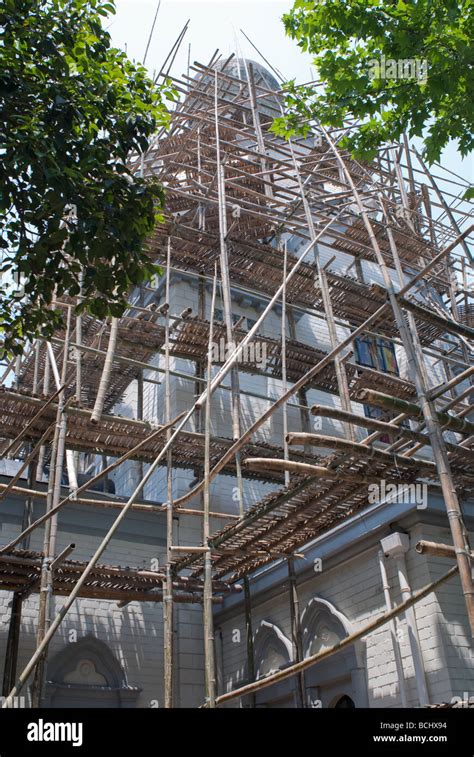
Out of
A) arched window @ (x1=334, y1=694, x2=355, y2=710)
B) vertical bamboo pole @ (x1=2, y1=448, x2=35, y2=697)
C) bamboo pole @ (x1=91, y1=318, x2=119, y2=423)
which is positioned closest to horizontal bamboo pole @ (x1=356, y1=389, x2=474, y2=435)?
bamboo pole @ (x1=91, y1=318, x2=119, y2=423)

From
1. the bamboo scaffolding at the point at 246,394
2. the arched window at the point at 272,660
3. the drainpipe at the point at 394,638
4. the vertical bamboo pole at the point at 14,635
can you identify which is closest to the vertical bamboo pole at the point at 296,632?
the bamboo scaffolding at the point at 246,394

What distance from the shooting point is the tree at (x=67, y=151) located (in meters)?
7.25

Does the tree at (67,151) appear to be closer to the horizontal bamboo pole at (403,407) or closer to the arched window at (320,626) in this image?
the horizontal bamboo pole at (403,407)

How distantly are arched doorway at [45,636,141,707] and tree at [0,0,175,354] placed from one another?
25.6 ft

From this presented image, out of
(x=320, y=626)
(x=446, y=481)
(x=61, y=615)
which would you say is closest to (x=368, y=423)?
(x=446, y=481)

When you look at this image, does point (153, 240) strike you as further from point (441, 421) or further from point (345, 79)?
point (441, 421)

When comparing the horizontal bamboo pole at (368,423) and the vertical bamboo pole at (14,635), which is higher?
the horizontal bamboo pole at (368,423)

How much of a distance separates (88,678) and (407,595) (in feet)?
21.9

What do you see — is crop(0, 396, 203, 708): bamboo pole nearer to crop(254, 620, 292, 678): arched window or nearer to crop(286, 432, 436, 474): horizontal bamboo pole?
crop(286, 432, 436, 474): horizontal bamboo pole

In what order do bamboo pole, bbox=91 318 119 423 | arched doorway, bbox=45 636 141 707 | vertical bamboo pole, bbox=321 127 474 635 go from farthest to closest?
1. arched doorway, bbox=45 636 141 707
2. bamboo pole, bbox=91 318 119 423
3. vertical bamboo pole, bbox=321 127 474 635

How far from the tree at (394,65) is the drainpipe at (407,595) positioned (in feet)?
19.5

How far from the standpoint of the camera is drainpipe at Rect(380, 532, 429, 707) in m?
10.5

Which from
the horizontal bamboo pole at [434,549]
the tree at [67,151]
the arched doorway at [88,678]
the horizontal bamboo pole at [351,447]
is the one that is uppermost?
the tree at [67,151]
